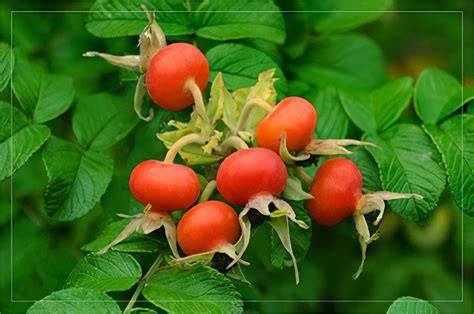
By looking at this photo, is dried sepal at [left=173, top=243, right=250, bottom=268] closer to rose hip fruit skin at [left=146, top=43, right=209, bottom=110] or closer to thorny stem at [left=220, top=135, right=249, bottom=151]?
thorny stem at [left=220, top=135, right=249, bottom=151]

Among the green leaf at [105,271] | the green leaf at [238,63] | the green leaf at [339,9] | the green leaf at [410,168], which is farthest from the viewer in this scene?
the green leaf at [339,9]

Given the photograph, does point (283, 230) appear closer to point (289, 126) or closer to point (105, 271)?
point (289, 126)

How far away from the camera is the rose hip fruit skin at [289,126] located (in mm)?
1541

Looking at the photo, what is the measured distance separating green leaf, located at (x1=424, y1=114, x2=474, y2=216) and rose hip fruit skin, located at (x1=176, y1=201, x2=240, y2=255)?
473mm

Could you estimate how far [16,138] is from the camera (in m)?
1.78

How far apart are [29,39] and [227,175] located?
3.28 ft

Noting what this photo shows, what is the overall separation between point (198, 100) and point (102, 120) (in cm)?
41

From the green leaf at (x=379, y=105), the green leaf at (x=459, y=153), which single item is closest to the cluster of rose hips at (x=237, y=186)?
the green leaf at (x=459, y=153)

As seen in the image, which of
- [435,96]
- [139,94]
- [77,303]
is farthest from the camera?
[435,96]

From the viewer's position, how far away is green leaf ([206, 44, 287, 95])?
1.83 m

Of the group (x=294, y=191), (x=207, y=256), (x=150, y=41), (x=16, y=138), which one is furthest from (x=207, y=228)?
(x=16, y=138)

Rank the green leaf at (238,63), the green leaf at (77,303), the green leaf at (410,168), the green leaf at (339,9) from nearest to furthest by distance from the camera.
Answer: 1. the green leaf at (77,303)
2. the green leaf at (410,168)
3. the green leaf at (238,63)
4. the green leaf at (339,9)

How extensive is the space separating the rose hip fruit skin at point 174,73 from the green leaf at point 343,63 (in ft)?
1.74

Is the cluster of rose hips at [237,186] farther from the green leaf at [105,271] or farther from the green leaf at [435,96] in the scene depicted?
the green leaf at [435,96]
